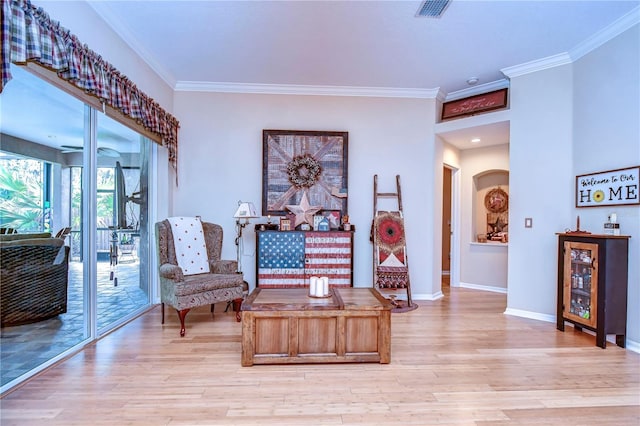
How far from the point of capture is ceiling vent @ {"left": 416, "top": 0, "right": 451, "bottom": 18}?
→ 9.04ft

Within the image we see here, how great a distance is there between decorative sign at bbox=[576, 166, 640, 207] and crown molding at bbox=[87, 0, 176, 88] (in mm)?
4953

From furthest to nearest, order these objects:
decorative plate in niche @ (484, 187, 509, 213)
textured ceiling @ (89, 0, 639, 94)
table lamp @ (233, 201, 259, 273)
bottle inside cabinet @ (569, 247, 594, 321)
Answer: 1. decorative plate in niche @ (484, 187, 509, 213)
2. table lamp @ (233, 201, 259, 273)
3. bottle inside cabinet @ (569, 247, 594, 321)
4. textured ceiling @ (89, 0, 639, 94)

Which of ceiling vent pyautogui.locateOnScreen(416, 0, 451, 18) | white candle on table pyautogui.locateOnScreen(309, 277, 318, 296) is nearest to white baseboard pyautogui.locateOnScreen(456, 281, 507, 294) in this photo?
white candle on table pyautogui.locateOnScreen(309, 277, 318, 296)

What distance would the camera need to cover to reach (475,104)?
14.3ft

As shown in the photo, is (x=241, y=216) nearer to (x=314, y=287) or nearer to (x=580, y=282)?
(x=314, y=287)

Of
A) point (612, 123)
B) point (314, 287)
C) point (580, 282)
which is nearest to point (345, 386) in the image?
point (314, 287)

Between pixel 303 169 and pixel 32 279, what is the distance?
120 inches

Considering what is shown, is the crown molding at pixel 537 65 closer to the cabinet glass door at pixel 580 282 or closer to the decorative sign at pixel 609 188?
the decorative sign at pixel 609 188

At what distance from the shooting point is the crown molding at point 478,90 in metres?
4.29

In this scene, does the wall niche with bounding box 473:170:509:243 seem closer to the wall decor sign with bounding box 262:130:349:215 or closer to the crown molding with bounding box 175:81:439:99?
the crown molding with bounding box 175:81:439:99

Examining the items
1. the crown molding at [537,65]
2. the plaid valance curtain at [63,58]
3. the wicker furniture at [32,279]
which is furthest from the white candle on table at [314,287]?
the crown molding at [537,65]

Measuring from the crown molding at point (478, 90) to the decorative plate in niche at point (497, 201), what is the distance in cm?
180

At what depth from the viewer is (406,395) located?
2.12 metres

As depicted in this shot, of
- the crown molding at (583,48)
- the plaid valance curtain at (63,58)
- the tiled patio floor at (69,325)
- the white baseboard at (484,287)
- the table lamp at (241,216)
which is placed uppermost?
the crown molding at (583,48)
